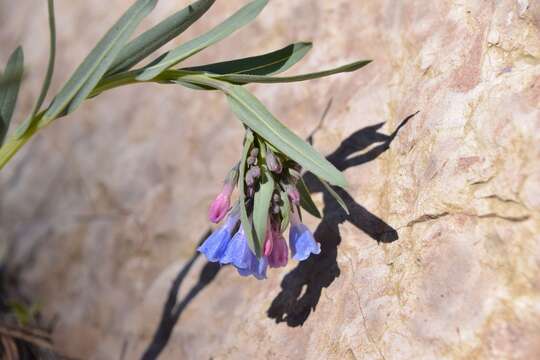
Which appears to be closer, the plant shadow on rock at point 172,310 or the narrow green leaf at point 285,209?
the narrow green leaf at point 285,209

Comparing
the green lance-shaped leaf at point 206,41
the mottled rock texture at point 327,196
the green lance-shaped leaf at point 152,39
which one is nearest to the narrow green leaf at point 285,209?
the mottled rock texture at point 327,196

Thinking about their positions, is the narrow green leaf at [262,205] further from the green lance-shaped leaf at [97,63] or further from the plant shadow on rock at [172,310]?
the plant shadow on rock at [172,310]

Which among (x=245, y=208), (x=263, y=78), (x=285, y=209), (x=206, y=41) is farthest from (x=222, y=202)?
(x=206, y=41)

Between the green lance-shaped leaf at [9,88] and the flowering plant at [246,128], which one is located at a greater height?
the green lance-shaped leaf at [9,88]

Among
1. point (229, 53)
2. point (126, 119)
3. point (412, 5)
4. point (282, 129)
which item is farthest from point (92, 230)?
point (412, 5)

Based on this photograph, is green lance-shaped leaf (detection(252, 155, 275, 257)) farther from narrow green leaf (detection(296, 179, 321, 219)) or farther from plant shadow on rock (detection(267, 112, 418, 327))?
plant shadow on rock (detection(267, 112, 418, 327))

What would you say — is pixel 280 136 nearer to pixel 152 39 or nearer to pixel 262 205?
pixel 262 205
